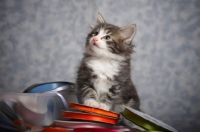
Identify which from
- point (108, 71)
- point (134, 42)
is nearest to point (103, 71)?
point (108, 71)

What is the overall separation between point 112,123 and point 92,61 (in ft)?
1.58

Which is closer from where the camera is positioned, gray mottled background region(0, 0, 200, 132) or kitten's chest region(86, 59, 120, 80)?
kitten's chest region(86, 59, 120, 80)

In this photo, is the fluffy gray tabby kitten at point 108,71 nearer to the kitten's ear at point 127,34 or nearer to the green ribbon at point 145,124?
the kitten's ear at point 127,34

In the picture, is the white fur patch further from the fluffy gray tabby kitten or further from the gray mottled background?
the gray mottled background

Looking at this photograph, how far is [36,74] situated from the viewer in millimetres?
2150

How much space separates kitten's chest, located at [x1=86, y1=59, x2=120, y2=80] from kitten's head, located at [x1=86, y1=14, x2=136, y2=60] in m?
0.04

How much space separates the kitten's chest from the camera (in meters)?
1.41

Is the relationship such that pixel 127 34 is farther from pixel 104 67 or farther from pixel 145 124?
pixel 145 124

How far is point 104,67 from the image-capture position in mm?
1431

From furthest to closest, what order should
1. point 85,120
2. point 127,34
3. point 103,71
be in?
point 127,34
point 103,71
point 85,120

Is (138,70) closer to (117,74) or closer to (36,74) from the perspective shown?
(117,74)

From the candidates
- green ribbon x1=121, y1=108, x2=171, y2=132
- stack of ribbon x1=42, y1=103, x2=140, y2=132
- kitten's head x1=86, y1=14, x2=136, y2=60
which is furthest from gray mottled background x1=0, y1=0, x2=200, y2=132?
green ribbon x1=121, y1=108, x2=171, y2=132

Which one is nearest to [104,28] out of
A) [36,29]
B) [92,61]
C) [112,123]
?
[92,61]

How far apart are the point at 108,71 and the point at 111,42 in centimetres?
18
